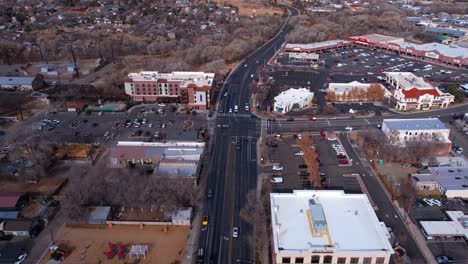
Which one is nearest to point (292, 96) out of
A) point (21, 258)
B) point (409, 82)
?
point (409, 82)

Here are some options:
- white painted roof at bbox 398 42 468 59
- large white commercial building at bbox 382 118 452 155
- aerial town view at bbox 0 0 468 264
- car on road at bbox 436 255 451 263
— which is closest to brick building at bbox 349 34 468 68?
white painted roof at bbox 398 42 468 59

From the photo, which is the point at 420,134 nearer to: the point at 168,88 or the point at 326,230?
the point at 326,230

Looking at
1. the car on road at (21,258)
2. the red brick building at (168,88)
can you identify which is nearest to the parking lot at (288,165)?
the red brick building at (168,88)

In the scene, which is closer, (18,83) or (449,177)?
(449,177)

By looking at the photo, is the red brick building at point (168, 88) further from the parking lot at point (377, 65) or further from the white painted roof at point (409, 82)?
the white painted roof at point (409, 82)

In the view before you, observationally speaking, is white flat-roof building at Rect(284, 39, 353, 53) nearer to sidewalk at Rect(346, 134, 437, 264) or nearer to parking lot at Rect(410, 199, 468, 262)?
sidewalk at Rect(346, 134, 437, 264)
